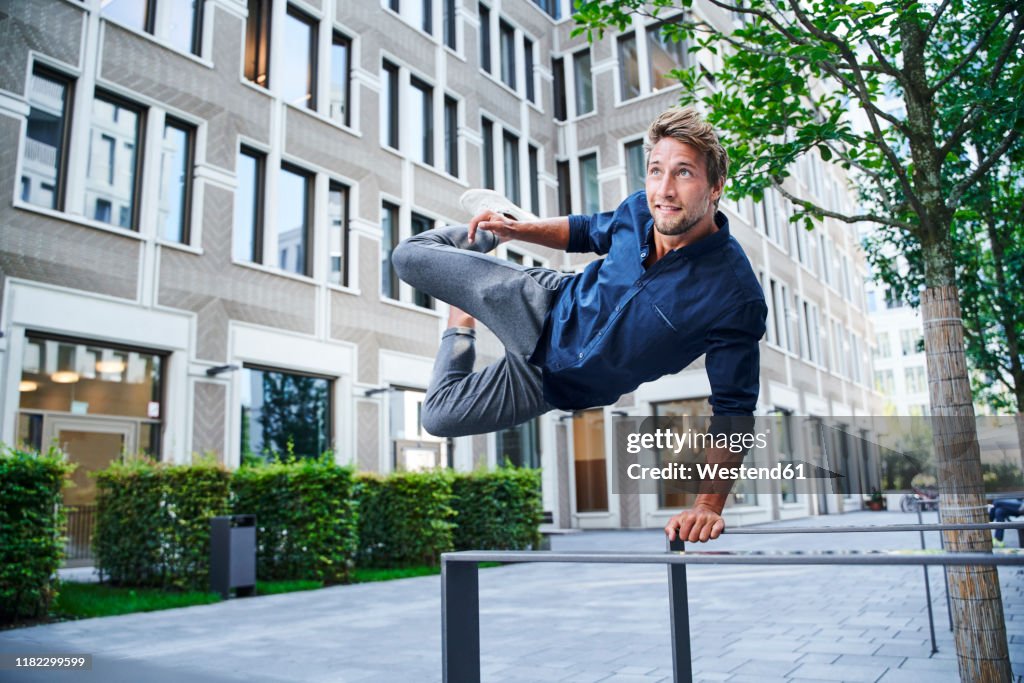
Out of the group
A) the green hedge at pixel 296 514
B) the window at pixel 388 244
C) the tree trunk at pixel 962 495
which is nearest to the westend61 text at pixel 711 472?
the tree trunk at pixel 962 495

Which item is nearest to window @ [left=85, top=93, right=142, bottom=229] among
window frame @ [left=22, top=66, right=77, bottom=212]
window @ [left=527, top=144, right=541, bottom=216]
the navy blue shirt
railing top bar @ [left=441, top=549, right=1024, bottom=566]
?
window frame @ [left=22, top=66, right=77, bottom=212]

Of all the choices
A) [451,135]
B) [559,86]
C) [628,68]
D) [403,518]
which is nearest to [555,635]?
[403,518]

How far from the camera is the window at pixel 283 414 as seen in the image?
15.1 meters

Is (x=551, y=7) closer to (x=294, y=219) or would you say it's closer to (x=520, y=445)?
(x=294, y=219)

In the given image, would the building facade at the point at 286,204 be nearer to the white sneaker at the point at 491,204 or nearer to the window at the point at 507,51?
the window at the point at 507,51

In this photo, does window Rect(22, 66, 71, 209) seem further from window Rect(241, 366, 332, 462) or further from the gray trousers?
the gray trousers

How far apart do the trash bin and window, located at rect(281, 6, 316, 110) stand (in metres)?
10.1

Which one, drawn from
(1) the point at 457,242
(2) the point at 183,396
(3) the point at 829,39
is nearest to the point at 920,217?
(3) the point at 829,39

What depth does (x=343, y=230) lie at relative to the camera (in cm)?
1789

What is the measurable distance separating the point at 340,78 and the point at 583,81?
946cm

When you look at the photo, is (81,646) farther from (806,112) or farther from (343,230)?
(343,230)

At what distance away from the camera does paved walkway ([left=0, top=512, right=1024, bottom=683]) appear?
5316mm

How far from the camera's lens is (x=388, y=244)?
19281 millimetres

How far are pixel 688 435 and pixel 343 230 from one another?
51.5 feet
